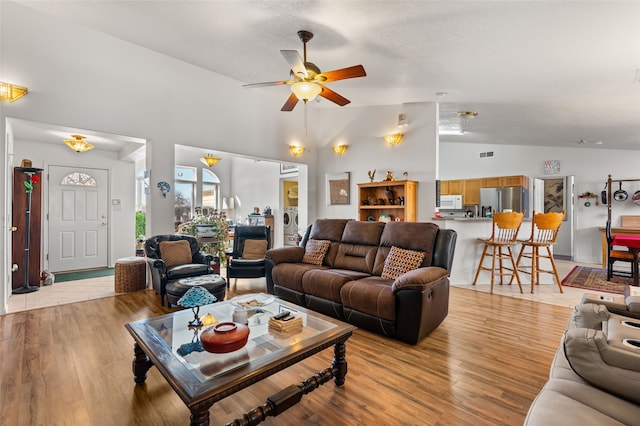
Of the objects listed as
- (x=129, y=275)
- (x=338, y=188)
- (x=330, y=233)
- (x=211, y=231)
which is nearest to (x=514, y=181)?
(x=338, y=188)

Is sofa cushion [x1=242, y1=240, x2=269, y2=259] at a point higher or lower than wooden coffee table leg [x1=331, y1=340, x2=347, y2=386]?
higher

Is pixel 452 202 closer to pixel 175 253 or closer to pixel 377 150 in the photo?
pixel 377 150

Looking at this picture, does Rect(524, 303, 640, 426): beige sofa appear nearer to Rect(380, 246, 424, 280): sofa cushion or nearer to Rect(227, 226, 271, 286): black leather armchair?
Rect(380, 246, 424, 280): sofa cushion

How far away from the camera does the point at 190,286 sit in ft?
11.2

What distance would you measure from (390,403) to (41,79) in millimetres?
4890

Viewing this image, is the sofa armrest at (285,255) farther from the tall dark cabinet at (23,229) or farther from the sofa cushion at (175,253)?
the tall dark cabinet at (23,229)

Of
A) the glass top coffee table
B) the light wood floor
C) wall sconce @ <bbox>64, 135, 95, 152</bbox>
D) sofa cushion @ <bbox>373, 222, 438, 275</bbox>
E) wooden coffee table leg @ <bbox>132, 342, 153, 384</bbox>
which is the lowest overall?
the light wood floor

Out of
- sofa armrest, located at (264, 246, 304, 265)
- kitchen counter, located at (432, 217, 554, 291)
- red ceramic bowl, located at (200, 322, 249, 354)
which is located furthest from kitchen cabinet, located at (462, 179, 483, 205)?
red ceramic bowl, located at (200, 322, 249, 354)

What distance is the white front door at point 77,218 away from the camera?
5.70 meters

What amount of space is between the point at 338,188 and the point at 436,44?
3544 millimetres

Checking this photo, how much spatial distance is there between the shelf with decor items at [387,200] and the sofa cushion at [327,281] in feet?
7.15

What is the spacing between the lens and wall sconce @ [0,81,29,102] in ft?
10.5

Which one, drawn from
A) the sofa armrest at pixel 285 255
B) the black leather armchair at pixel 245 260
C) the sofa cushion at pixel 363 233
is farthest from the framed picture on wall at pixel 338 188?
the sofa armrest at pixel 285 255

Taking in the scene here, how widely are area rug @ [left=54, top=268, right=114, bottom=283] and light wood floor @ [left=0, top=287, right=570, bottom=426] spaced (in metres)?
2.13
